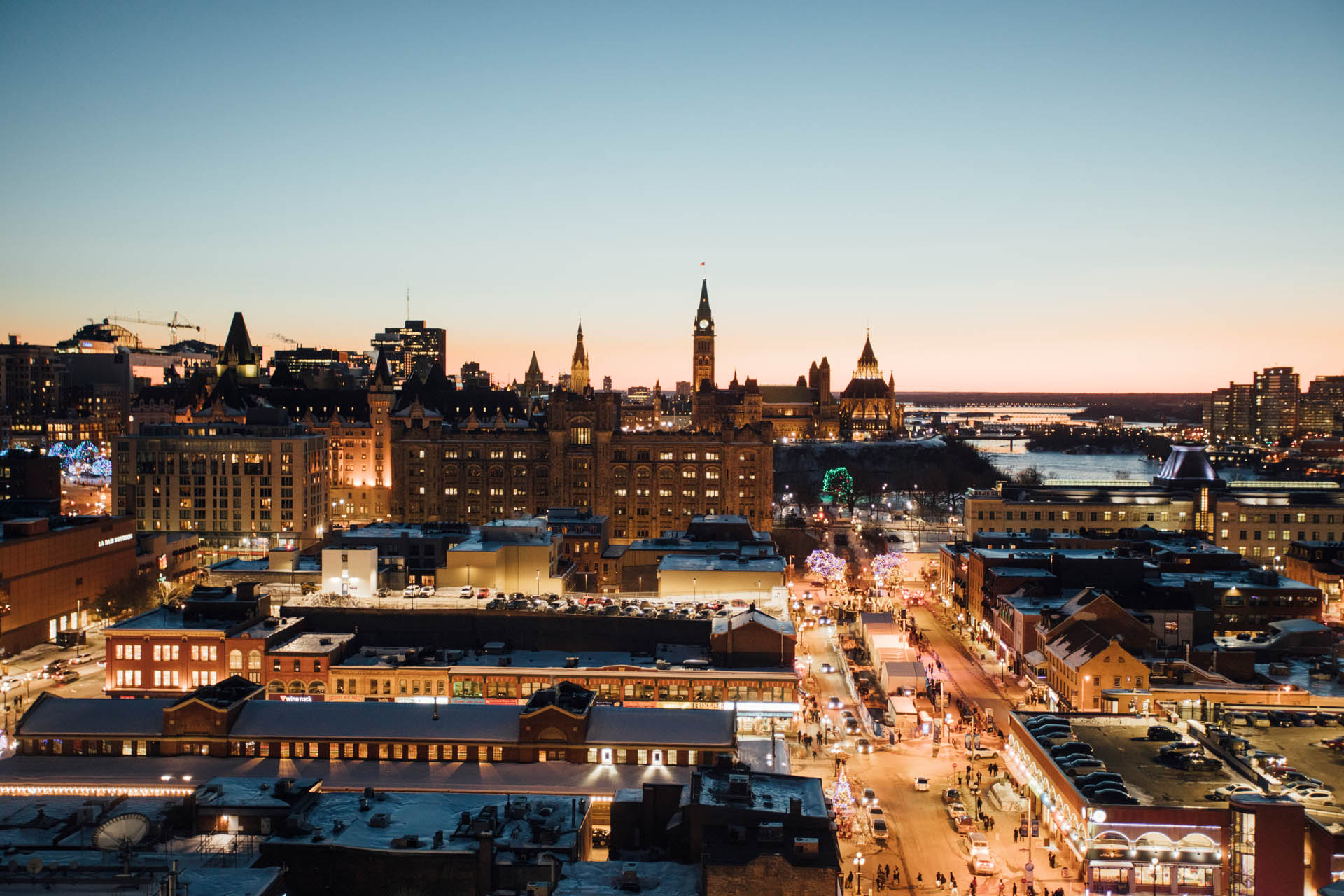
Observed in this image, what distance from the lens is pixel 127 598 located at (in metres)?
81.1

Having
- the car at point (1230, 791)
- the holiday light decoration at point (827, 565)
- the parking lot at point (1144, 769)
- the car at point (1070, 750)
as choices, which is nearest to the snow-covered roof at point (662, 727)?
the car at point (1070, 750)

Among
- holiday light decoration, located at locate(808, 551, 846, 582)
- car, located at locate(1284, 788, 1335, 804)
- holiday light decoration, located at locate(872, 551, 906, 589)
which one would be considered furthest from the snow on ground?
holiday light decoration, located at locate(872, 551, 906, 589)

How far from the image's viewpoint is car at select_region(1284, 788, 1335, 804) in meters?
39.2

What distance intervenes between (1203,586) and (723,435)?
53.5 metres

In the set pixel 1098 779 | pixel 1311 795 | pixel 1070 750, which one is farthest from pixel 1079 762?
pixel 1311 795

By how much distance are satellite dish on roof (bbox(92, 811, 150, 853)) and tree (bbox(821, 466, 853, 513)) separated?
463ft

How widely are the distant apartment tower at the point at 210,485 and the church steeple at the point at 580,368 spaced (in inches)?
2670

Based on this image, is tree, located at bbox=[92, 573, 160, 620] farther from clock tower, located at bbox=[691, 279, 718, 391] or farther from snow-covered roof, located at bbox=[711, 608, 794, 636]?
clock tower, located at bbox=[691, 279, 718, 391]

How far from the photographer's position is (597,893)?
30.3m

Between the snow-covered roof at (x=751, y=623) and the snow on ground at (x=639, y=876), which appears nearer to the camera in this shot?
the snow on ground at (x=639, y=876)

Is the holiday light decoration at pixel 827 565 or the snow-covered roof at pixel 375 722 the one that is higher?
the holiday light decoration at pixel 827 565

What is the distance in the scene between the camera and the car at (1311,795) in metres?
39.2

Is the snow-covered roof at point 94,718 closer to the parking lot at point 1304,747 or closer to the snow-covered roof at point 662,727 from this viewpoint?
the snow-covered roof at point 662,727

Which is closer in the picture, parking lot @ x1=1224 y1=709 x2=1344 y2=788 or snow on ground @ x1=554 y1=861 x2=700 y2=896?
snow on ground @ x1=554 y1=861 x2=700 y2=896
